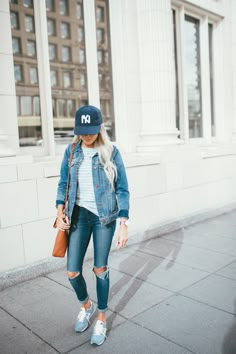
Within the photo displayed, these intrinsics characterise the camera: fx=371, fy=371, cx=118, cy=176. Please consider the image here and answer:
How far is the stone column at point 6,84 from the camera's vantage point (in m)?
4.79

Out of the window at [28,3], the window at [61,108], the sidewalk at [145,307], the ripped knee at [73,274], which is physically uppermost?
the window at [28,3]

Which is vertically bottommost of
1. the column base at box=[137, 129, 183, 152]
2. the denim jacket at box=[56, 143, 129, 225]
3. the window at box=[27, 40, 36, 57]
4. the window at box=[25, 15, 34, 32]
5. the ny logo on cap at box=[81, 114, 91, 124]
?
the denim jacket at box=[56, 143, 129, 225]

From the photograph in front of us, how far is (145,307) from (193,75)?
614 centimetres

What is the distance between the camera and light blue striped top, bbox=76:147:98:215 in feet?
10.2

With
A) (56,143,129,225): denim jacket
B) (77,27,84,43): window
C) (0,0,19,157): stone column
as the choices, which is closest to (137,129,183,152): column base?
(77,27,84,43): window

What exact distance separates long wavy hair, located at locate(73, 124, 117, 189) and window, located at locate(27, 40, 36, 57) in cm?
306

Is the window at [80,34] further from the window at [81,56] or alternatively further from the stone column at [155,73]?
the stone column at [155,73]

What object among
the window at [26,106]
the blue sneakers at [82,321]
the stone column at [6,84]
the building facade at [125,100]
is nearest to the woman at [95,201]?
the blue sneakers at [82,321]

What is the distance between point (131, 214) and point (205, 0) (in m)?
5.28

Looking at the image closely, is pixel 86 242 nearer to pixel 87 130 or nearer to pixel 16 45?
pixel 87 130

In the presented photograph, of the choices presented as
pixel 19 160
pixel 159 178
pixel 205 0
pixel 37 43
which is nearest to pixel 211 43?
pixel 205 0

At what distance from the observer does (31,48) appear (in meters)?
5.57

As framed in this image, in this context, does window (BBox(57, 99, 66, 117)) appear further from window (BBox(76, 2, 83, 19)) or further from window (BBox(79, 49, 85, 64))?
window (BBox(76, 2, 83, 19))

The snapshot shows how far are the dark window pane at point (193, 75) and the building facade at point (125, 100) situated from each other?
2cm
